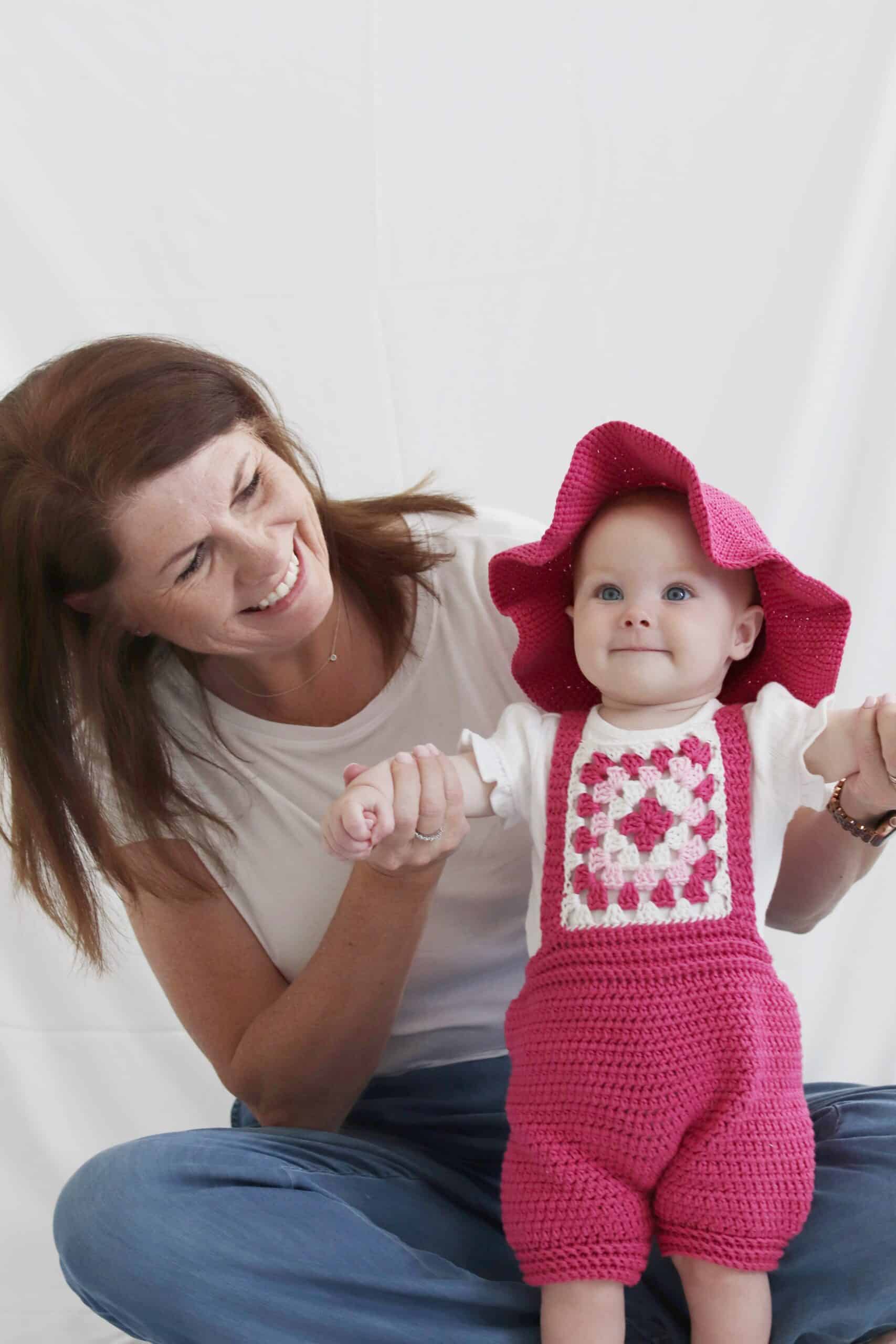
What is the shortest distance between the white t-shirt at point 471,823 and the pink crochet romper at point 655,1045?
0.28 m

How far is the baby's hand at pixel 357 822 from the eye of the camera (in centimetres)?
105

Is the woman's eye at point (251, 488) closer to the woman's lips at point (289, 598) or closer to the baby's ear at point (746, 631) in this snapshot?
the woman's lips at point (289, 598)

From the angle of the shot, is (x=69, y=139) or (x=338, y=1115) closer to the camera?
(x=338, y=1115)

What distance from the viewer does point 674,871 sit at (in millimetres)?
1106

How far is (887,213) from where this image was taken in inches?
71.9

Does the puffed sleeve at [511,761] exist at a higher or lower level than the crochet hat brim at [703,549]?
lower

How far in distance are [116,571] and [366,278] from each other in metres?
0.85

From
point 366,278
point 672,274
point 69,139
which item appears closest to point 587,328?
point 672,274

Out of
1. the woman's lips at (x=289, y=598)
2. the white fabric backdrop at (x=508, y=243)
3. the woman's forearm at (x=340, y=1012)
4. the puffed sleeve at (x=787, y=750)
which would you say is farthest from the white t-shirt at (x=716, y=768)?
the white fabric backdrop at (x=508, y=243)

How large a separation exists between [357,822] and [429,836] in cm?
10

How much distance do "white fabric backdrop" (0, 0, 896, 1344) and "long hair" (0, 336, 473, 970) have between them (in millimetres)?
453

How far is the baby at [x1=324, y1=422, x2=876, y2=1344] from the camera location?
106 cm

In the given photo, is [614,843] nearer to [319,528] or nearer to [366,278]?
[319,528]

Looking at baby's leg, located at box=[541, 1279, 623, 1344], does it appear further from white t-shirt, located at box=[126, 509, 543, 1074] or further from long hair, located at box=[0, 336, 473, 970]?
long hair, located at box=[0, 336, 473, 970]
